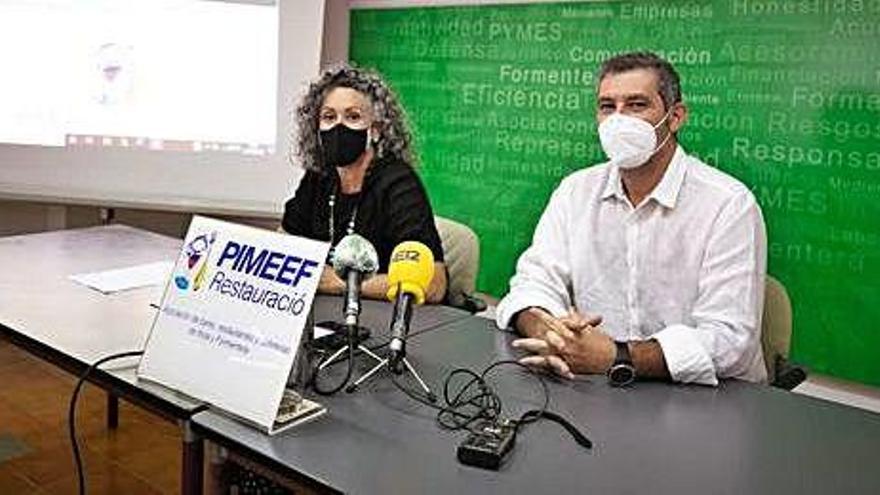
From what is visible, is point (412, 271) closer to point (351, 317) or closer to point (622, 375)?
point (351, 317)

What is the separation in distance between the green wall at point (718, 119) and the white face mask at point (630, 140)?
0.68 metres

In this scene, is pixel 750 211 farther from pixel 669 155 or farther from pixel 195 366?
pixel 195 366

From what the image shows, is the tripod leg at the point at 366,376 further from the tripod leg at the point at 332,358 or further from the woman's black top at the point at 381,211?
the woman's black top at the point at 381,211

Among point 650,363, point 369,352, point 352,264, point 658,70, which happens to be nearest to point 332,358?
point 369,352

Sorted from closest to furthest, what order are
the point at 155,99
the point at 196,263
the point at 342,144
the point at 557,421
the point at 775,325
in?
the point at 557,421, the point at 196,263, the point at 775,325, the point at 342,144, the point at 155,99

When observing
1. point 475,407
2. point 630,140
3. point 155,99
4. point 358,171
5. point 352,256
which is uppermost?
point 155,99

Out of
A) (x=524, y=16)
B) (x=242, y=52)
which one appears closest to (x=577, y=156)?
(x=524, y=16)

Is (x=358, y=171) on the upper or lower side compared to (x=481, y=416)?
upper

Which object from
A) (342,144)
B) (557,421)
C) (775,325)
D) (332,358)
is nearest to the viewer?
(557,421)

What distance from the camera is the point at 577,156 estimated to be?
2795 mm

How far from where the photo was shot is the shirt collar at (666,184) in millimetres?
1863

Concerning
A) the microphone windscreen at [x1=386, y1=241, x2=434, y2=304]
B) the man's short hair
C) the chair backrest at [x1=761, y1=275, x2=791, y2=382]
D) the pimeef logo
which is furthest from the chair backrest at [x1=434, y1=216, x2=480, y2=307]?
the pimeef logo

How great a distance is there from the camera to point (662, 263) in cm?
187

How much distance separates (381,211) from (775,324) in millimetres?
1065
